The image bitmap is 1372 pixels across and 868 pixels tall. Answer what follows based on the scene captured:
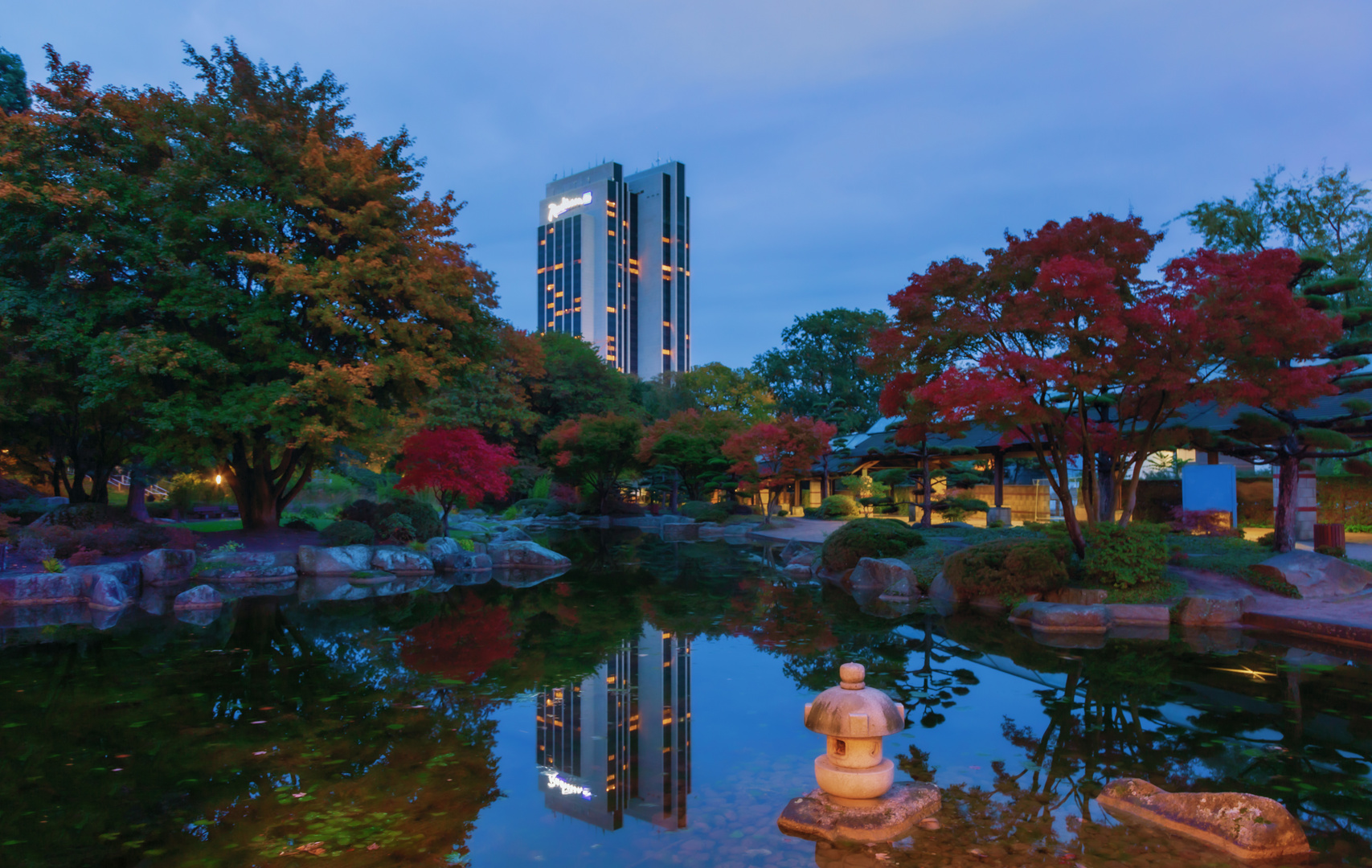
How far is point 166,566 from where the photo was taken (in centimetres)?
1281

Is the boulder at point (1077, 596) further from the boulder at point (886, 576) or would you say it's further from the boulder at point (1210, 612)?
the boulder at point (886, 576)

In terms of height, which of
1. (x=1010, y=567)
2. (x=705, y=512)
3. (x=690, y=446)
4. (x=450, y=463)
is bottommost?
(x=705, y=512)

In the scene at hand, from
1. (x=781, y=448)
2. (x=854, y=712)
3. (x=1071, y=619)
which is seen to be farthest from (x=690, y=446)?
(x=854, y=712)

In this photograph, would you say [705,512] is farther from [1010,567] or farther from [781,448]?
[1010,567]

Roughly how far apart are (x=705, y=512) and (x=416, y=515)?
539 inches

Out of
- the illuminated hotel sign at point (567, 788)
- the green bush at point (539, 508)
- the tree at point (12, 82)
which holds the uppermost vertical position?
the tree at point (12, 82)

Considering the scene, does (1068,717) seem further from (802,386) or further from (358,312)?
(802,386)

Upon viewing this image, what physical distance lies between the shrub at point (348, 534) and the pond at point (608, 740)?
5966mm

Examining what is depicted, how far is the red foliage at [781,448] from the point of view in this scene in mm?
24469

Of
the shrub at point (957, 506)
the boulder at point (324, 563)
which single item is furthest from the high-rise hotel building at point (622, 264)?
the boulder at point (324, 563)

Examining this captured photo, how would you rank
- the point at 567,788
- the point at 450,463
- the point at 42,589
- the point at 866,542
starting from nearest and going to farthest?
the point at 567,788
the point at 42,589
the point at 866,542
the point at 450,463

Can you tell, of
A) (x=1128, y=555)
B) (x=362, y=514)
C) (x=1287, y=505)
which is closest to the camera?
(x=1128, y=555)

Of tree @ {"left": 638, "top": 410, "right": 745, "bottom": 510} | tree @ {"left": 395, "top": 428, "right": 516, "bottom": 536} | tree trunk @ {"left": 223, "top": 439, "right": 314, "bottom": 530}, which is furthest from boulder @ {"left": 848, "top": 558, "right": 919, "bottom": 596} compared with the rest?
Result: tree @ {"left": 638, "top": 410, "right": 745, "bottom": 510}

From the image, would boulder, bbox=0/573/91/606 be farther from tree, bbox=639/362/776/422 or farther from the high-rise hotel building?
the high-rise hotel building
